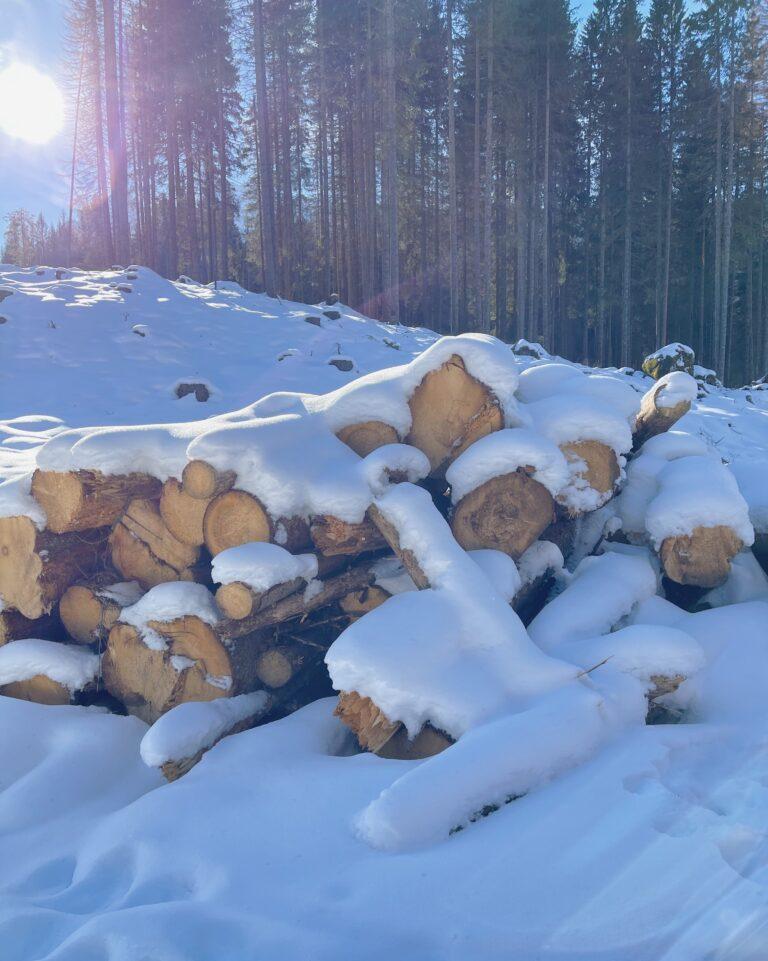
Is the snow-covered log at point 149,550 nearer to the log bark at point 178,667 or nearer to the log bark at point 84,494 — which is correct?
the log bark at point 84,494

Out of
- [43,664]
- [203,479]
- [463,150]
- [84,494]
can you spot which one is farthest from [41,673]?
[463,150]

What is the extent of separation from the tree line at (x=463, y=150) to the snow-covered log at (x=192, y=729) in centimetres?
1453

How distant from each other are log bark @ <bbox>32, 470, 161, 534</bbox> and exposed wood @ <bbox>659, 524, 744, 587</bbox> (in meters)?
2.56

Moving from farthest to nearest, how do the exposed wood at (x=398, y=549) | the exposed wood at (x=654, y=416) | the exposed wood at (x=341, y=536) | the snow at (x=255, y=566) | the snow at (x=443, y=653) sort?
the exposed wood at (x=654, y=416), the exposed wood at (x=341, y=536), the exposed wood at (x=398, y=549), the snow at (x=255, y=566), the snow at (x=443, y=653)

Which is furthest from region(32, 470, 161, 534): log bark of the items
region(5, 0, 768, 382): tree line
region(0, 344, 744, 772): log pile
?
region(5, 0, 768, 382): tree line

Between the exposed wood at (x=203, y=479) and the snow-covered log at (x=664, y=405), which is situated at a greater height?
the snow-covered log at (x=664, y=405)

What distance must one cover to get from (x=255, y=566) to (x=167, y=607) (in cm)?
49

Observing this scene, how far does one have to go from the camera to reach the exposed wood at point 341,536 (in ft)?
9.88

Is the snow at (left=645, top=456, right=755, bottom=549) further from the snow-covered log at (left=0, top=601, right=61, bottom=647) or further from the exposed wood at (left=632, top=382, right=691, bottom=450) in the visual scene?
the snow-covered log at (left=0, top=601, right=61, bottom=647)

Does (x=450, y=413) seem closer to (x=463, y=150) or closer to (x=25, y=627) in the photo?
(x=25, y=627)

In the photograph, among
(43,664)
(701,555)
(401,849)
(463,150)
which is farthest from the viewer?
(463,150)

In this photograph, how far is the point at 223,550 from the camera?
118 inches

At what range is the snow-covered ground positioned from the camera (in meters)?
1.64

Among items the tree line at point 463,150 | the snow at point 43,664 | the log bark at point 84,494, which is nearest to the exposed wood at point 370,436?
the log bark at point 84,494
